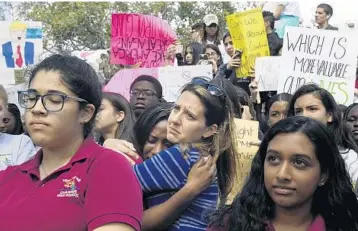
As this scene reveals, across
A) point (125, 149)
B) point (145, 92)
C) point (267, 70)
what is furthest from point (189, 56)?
point (125, 149)

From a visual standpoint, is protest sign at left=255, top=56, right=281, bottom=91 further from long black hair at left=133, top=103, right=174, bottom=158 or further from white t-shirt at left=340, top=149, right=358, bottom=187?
long black hair at left=133, top=103, right=174, bottom=158

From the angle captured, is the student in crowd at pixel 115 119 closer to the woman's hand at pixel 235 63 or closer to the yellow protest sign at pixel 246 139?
the yellow protest sign at pixel 246 139

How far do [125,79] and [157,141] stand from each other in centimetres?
350

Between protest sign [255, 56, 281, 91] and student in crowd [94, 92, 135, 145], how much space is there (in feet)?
7.34

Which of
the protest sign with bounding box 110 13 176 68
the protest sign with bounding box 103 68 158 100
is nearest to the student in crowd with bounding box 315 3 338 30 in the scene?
the protest sign with bounding box 110 13 176 68

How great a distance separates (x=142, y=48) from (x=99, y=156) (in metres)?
5.23

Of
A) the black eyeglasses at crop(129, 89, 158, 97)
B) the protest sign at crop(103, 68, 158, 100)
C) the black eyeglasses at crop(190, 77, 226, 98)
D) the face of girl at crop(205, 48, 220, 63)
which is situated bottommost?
the protest sign at crop(103, 68, 158, 100)

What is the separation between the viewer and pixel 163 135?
3246 mm

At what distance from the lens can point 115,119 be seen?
4.38m

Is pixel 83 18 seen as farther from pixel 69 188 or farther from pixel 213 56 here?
pixel 69 188

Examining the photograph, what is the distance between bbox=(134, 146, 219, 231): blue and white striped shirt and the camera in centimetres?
266

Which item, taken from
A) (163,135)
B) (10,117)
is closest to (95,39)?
(10,117)

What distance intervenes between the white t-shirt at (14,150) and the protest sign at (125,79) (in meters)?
2.25

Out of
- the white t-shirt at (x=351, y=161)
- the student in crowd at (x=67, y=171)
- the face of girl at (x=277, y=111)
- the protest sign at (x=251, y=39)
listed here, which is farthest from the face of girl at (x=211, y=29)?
the student in crowd at (x=67, y=171)
